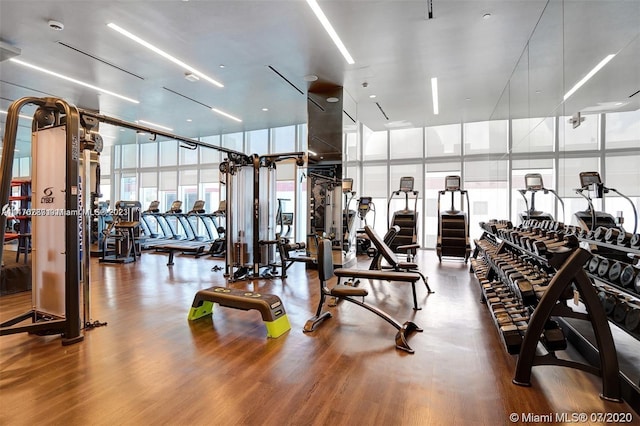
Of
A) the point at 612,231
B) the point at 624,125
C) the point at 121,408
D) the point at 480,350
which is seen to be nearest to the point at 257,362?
the point at 121,408

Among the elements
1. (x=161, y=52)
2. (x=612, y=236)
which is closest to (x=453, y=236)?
(x=612, y=236)

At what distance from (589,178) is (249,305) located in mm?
3564

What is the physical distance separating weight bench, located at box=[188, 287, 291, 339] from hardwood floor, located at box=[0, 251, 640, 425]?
112 millimetres

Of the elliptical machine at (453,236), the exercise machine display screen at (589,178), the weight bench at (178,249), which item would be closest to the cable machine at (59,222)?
the weight bench at (178,249)

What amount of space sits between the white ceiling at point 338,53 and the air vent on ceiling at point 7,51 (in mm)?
81

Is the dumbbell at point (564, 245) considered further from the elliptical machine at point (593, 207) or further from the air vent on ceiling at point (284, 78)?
the air vent on ceiling at point (284, 78)

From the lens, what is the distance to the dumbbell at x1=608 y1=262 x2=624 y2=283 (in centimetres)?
211

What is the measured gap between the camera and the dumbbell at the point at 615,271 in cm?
211

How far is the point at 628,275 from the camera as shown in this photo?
2.01m

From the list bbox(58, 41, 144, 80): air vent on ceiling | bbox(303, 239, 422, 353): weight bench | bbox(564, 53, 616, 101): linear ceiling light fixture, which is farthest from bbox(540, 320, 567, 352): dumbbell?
bbox(58, 41, 144, 80): air vent on ceiling

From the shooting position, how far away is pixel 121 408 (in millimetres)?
1985

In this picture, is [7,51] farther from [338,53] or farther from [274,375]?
[274,375]

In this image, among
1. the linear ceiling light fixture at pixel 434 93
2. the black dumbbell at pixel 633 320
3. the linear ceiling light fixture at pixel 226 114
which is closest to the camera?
the black dumbbell at pixel 633 320

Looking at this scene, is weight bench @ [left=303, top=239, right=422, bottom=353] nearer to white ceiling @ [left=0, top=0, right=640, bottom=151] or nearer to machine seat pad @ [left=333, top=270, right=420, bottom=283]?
machine seat pad @ [left=333, top=270, right=420, bottom=283]
